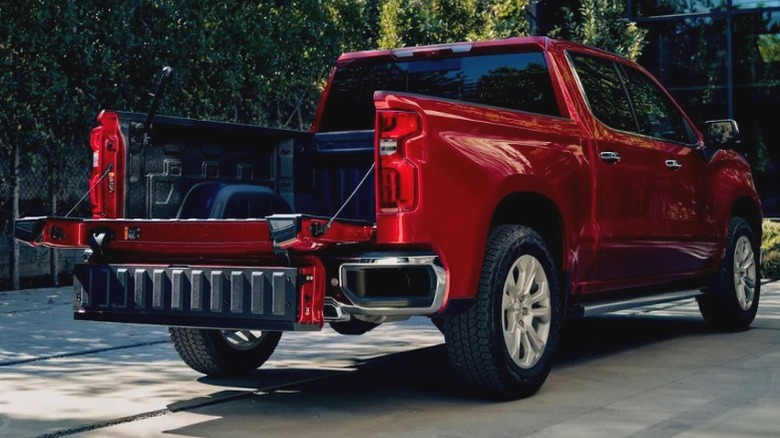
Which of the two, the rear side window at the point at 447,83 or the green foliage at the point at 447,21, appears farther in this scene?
the green foliage at the point at 447,21

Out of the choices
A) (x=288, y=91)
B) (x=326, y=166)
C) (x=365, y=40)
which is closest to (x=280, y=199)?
(x=326, y=166)

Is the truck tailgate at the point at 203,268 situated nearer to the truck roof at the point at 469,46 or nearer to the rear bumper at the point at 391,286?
the rear bumper at the point at 391,286

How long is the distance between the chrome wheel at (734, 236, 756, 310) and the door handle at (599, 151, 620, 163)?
222 centimetres

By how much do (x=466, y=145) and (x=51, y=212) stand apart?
9.66 metres

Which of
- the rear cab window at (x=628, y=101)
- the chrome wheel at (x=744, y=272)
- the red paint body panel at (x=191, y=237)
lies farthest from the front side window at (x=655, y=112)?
the red paint body panel at (x=191, y=237)

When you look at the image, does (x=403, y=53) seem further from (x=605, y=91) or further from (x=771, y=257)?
(x=771, y=257)

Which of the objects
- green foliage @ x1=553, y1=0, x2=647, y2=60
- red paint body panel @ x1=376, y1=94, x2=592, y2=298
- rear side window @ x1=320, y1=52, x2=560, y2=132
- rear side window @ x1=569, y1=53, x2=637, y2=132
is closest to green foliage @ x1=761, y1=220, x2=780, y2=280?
green foliage @ x1=553, y1=0, x2=647, y2=60

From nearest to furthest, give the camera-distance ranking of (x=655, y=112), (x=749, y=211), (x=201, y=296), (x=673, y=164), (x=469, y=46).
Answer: (x=201, y=296)
(x=469, y=46)
(x=673, y=164)
(x=655, y=112)
(x=749, y=211)

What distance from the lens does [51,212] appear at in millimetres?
14508

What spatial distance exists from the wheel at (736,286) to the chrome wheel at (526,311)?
2814 mm

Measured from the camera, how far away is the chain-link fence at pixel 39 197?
14.0m

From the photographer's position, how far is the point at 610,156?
23.7ft

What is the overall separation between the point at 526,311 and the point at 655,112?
2.52 meters

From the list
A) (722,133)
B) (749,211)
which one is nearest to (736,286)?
(749,211)
